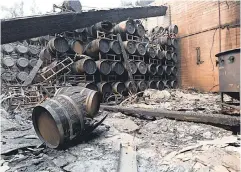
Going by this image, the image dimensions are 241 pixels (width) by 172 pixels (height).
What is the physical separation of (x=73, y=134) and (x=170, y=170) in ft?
5.04

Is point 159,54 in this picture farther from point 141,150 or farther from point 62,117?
point 62,117

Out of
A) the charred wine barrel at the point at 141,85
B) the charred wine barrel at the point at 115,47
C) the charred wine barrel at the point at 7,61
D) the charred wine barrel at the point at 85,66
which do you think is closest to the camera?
the charred wine barrel at the point at 85,66

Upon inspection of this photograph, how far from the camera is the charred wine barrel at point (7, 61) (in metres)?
12.6

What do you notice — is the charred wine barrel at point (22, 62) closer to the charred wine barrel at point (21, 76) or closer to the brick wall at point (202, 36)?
the charred wine barrel at point (21, 76)

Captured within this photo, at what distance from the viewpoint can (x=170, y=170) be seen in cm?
257

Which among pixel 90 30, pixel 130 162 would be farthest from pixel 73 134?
pixel 90 30

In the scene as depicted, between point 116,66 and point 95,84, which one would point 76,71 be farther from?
point 116,66

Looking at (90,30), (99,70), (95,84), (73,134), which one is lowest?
(73,134)

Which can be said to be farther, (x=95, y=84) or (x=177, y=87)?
(x=177, y=87)

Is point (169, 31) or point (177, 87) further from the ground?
point (169, 31)

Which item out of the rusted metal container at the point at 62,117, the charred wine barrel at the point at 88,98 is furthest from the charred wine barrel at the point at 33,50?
the rusted metal container at the point at 62,117

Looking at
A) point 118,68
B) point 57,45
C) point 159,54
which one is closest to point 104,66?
point 118,68

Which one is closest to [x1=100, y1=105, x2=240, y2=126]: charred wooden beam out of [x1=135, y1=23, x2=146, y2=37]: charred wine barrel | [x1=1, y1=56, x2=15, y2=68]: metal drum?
[x1=135, y1=23, x2=146, y2=37]: charred wine barrel

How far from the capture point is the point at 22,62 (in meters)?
13.1
